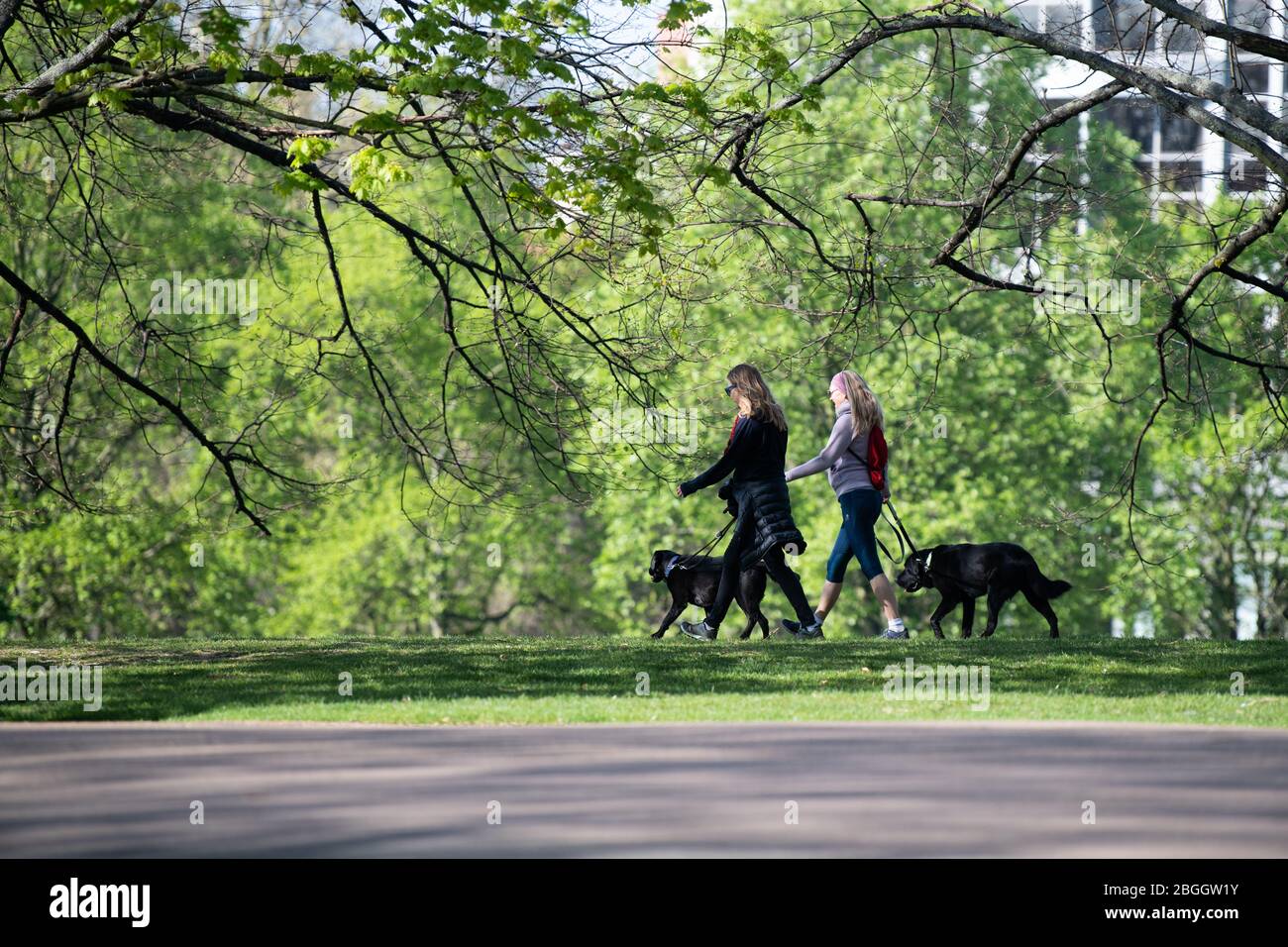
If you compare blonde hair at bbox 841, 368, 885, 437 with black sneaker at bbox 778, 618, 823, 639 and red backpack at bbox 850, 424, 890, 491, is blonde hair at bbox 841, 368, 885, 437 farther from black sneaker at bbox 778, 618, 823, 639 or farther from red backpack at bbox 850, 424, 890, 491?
black sneaker at bbox 778, 618, 823, 639

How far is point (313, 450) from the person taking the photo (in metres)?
40.6

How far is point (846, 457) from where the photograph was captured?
15047 mm

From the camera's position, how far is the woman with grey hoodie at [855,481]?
14867 mm

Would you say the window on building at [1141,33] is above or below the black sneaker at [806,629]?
above

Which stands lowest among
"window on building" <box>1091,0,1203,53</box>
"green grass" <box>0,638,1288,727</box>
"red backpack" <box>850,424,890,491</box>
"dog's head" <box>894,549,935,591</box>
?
"green grass" <box>0,638,1288,727</box>

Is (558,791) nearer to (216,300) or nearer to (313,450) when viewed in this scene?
(216,300)

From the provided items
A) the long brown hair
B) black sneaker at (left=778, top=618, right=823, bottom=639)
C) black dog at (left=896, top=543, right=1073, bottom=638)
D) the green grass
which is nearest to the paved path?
the green grass

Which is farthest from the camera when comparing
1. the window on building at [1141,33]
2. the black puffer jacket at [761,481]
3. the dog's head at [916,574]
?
the dog's head at [916,574]

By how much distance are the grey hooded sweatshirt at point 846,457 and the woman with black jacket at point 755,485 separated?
0.25m

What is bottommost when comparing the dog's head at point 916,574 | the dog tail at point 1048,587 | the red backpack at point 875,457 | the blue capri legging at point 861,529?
the dog tail at point 1048,587

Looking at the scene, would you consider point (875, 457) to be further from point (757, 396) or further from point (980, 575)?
point (980, 575)

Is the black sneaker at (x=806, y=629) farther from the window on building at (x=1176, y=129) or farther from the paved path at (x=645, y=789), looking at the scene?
the paved path at (x=645, y=789)

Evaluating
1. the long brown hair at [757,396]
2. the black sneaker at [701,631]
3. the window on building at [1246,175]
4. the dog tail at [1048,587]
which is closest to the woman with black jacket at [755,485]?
the long brown hair at [757,396]

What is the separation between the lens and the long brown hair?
14.6 metres
